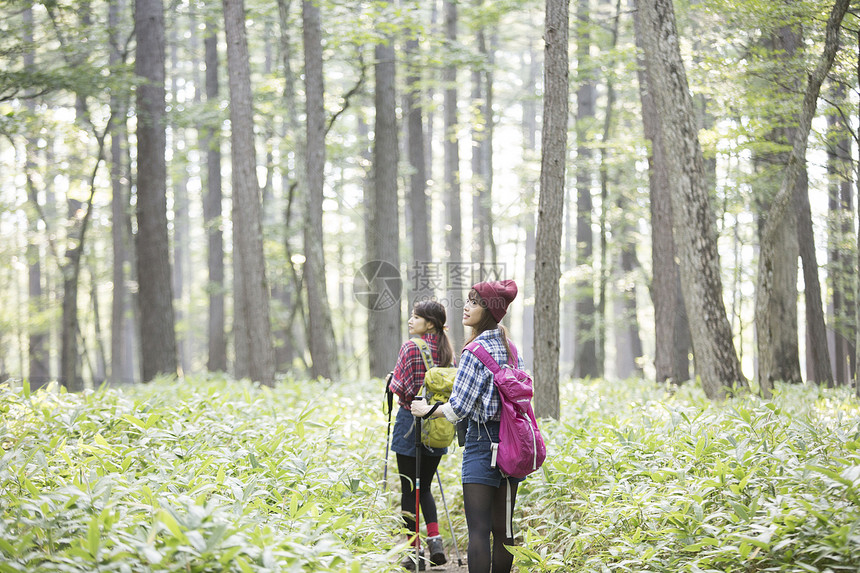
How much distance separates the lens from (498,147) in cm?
3020

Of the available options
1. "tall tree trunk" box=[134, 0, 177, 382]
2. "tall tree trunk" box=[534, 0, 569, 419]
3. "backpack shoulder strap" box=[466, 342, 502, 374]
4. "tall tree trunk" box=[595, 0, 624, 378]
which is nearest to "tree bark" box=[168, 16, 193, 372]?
"tall tree trunk" box=[134, 0, 177, 382]

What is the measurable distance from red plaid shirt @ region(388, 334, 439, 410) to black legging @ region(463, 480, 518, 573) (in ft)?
3.99

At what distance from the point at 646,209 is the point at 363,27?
790 centimetres

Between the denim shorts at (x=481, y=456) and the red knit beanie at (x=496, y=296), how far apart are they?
0.68m

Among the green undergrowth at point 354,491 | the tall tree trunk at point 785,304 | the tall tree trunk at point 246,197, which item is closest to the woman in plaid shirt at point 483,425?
the green undergrowth at point 354,491

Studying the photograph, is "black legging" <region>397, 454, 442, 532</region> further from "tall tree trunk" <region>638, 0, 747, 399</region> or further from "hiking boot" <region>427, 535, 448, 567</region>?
"tall tree trunk" <region>638, 0, 747, 399</region>

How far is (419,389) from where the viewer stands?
520cm

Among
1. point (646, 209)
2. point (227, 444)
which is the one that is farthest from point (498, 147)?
point (227, 444)

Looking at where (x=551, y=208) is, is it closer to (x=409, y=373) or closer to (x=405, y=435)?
(x=409, y=373)

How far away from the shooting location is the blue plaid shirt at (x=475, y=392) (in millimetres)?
3975

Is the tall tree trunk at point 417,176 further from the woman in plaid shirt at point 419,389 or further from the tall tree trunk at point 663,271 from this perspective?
the woman in plaid shirt at point 419,389

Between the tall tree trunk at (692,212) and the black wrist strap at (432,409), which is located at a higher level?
the tall tree trunk at (692,212)

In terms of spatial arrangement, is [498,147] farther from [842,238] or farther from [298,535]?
[298,535]

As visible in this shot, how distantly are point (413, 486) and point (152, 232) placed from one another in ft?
29.7
